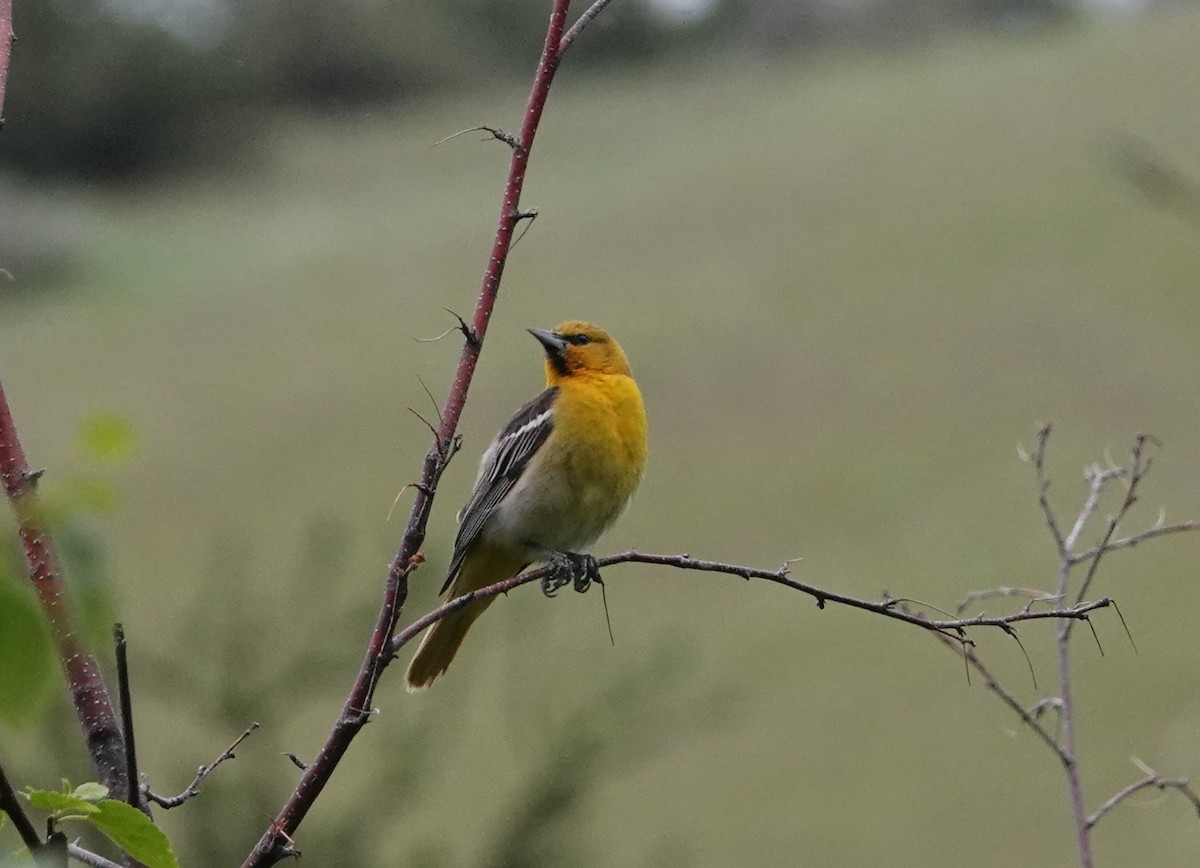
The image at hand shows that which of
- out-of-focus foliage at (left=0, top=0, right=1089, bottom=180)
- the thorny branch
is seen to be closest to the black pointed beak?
the thorny branch

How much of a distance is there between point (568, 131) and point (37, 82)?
9807 millimetres

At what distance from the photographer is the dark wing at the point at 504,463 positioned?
10.4 feet

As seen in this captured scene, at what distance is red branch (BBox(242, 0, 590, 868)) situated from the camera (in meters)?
1.21

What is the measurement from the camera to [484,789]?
34.8 ft

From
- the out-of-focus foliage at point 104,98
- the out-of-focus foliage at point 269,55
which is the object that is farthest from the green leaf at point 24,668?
the out-of-focus foliage at point 104,98

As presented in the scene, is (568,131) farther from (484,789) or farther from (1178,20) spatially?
(484,789)

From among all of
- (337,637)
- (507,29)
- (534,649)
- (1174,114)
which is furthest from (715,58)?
(337,637)

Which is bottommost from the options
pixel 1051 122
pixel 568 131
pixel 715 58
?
pixel 1051 122

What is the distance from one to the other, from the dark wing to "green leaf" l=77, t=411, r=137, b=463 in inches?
92.3

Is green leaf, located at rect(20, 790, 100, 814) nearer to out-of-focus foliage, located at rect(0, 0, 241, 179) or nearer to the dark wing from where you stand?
the dark wing

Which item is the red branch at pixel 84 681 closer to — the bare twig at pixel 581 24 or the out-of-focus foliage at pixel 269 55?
the bare twig at pixel 581 24

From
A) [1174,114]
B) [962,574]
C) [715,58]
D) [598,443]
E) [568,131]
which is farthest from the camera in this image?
[715,58]

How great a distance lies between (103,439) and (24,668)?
0.17m

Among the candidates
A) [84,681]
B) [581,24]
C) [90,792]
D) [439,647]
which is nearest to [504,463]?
[439,647]
